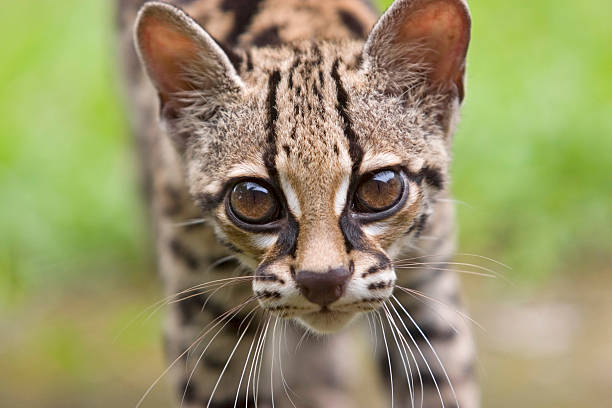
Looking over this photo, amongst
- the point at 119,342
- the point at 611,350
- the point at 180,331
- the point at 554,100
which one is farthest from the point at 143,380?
the point at 554,100

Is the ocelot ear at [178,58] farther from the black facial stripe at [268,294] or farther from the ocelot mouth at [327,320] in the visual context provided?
the ocelot mouth at [327,320]

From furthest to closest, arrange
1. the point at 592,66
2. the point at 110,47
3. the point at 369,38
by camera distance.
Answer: the point at 592,66, the point at 110,47, the point at 369,38

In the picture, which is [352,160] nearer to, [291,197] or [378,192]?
[378,192]

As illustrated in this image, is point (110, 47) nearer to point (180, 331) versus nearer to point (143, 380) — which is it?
point (143, 380)

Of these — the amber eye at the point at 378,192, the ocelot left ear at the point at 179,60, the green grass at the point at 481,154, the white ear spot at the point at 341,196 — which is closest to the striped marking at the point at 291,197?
the white ear spot at the point at 341,196

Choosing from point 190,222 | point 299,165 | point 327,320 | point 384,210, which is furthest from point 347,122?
point 190,222
